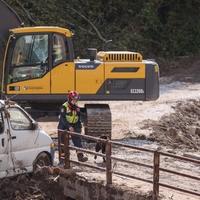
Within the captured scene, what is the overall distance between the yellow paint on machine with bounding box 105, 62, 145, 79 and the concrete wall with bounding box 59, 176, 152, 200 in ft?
18.3

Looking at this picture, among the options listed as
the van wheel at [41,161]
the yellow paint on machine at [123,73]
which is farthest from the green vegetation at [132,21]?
the van wheel at [41,161]

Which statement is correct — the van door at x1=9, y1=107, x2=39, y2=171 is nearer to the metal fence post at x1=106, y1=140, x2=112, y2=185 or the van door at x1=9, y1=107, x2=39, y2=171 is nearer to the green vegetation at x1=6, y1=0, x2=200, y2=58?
the metal fence post at x1=106, y1=140, x2=112, y2=185

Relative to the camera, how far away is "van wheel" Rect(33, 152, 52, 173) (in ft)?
46.8

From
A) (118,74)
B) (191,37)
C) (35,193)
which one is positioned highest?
(191,37)

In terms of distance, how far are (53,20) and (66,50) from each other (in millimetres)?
15780

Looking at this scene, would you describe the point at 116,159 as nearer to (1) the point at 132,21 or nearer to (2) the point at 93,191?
(2) the point at 93,191

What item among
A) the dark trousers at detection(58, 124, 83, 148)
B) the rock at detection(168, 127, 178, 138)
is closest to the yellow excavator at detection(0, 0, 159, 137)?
the rock at detection(168, 127, 178, 138)

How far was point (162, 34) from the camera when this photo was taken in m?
38.2

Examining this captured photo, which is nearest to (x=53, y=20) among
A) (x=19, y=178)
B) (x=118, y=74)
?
(x=118, y=74)

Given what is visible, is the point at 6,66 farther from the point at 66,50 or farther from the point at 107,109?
the point at 107,109

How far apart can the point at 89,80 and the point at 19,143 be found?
219 inches

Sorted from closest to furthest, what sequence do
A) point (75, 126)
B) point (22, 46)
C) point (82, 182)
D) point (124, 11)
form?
point (82, 182) → point (75, 126) → point (22, 46) → point (124, 11)

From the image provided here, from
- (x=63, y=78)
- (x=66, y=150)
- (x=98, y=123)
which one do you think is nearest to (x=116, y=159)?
(x=66, y=150)

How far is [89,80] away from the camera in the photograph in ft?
62.3
